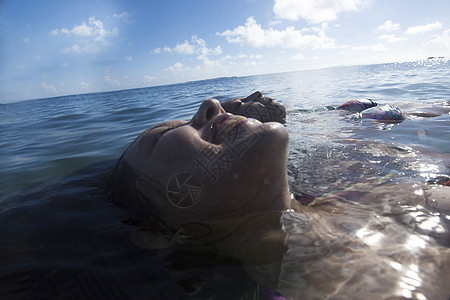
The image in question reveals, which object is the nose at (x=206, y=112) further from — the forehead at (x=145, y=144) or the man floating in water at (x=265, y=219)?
the forehead at (x=145, y=144)

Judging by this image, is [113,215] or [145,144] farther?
[113,215]

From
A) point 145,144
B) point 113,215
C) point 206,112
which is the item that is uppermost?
point 206,112

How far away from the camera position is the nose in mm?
1828

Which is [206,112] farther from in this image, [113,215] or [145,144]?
[113,215]

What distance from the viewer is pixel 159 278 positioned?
1518mm

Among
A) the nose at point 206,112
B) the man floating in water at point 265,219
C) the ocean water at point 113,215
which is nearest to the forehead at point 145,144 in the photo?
the man floating in water at point 265,219

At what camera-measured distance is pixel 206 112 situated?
6.08 ft

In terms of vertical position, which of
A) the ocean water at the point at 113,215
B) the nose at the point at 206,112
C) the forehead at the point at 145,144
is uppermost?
the nose at the point at 206,112

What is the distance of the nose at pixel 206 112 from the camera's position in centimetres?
183

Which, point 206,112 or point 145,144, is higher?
point 206,112

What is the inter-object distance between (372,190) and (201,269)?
1.74 metres

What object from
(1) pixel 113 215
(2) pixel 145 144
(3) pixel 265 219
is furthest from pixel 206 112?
(1) pixel 113 215

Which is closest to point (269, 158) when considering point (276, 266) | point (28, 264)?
point (276, 266)

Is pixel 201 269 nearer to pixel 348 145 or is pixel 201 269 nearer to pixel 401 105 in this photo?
pixel 348 145
